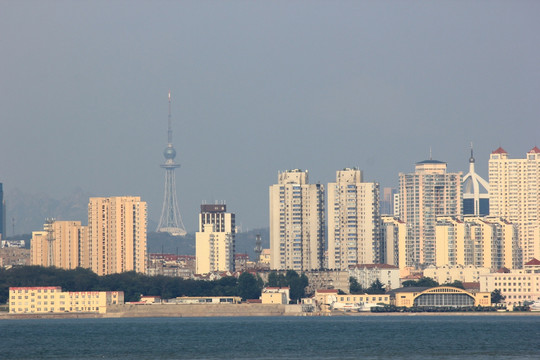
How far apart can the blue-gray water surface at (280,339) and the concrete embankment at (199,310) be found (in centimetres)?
1263

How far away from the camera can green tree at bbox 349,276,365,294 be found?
184000 millimetres

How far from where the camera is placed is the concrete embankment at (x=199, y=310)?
16838cm

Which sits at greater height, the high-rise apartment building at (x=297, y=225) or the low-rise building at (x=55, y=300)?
the high-rise apartment building at (x=297, y=225)

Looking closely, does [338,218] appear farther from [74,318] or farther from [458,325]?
[458,325]

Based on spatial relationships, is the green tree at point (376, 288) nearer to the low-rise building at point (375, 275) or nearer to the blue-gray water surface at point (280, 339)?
the low-rise building at point (375, 275)

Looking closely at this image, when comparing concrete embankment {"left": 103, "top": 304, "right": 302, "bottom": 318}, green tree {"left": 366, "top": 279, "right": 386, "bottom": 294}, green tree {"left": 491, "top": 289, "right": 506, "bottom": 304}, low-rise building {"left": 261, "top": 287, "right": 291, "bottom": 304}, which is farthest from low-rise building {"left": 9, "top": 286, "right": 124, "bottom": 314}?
green tree {"left": 491, "top": 289, "right": 506, "bottom": 304}

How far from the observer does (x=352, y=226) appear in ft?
630

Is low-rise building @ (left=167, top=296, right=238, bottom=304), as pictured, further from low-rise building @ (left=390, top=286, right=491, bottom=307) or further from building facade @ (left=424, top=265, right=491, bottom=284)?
building facade @ (left=424, top=265, right=491, bottom=284)

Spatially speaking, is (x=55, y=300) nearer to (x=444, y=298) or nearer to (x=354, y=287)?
(x=354, y=287)

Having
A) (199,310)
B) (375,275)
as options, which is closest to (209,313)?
(199,310)

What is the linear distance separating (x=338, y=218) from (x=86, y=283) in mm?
37296

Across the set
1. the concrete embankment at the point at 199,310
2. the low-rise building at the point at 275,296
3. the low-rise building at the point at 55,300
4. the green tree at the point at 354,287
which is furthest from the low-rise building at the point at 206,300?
the green tree at the point at 354,287

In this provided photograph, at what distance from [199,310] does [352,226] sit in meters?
31.0

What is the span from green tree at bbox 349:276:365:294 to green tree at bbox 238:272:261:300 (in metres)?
12.9
